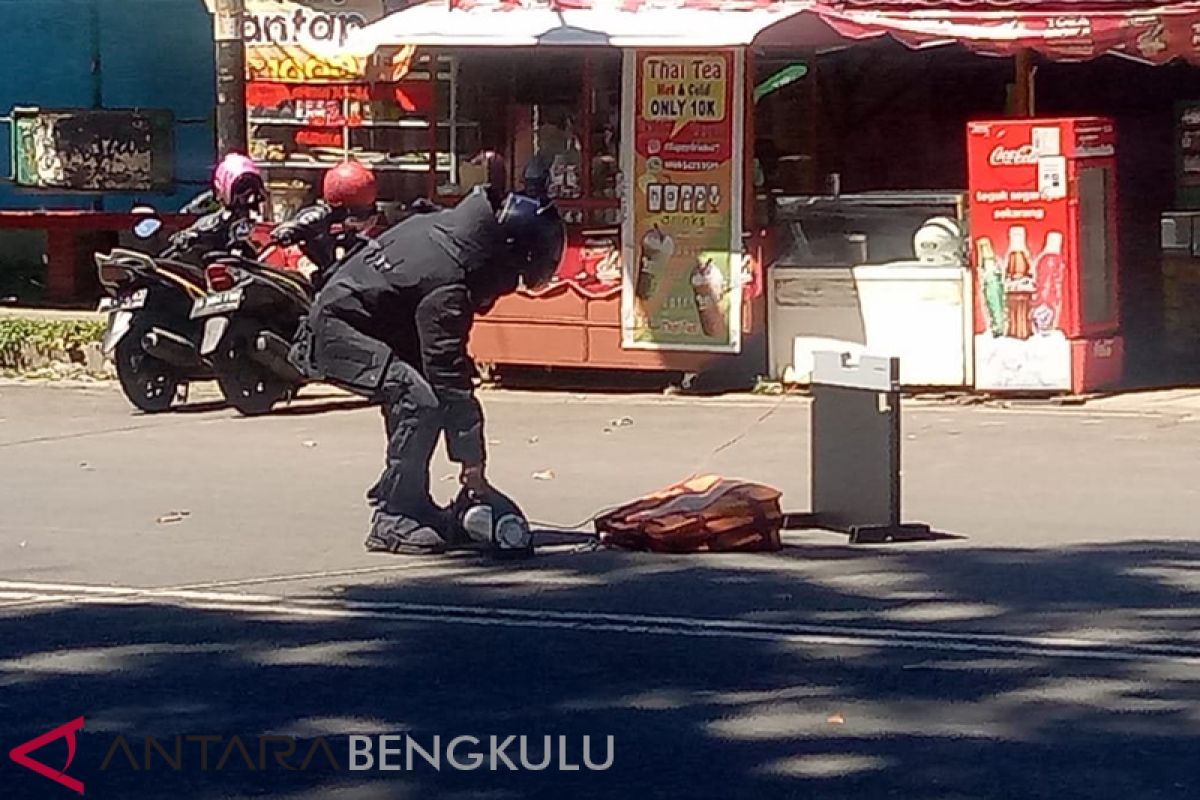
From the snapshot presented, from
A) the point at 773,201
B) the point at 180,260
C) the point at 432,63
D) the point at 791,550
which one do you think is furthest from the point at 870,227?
the point at 791,550

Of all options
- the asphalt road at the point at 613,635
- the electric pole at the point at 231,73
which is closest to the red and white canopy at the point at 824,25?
the electric pole at the point at 231,73

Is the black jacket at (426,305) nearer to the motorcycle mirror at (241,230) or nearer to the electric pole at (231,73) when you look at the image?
the motorcycle mirror at (241,230)

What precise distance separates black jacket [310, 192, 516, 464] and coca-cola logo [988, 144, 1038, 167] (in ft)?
18.2

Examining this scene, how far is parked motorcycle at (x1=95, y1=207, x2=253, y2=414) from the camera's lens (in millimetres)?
14828

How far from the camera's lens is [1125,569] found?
31.9ft

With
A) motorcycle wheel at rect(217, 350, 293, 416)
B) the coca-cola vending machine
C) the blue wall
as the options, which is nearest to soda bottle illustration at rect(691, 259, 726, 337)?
the coca-cola vending machine

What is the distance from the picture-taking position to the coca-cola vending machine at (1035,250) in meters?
14.6

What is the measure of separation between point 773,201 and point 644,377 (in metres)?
1.50

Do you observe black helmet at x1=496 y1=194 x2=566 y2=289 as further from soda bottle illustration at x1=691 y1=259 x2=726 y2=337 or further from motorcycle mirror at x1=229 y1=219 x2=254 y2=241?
motorcycle mirror at x1=229 y1=219 x2=254 y2=241

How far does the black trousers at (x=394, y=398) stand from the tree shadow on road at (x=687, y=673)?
360mm

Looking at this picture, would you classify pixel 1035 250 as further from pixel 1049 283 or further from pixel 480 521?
pixel 480 521

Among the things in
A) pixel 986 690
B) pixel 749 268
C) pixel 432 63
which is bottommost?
pixel 986 690

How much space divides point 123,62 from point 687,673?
1397cm

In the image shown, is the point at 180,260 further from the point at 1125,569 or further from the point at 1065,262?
the point at 1125,569
